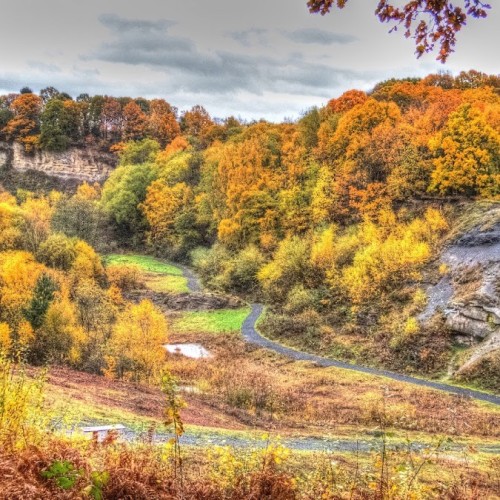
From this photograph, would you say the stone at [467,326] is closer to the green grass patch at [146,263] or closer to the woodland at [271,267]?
the woodland at [271,267]

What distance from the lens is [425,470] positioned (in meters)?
10.6

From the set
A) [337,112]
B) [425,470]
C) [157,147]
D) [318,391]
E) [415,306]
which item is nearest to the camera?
[425,470]

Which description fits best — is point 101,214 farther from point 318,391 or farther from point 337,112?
point 318,391

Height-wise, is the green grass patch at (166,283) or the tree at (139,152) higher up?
the tree at (139,152)

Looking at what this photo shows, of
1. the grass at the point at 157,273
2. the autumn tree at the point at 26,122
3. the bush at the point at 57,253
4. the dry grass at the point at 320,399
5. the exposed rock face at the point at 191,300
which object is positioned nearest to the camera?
the dry grass at the point at 320,399

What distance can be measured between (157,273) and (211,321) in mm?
18573

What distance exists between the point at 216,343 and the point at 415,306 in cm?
1444

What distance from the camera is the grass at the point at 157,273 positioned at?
5278cm

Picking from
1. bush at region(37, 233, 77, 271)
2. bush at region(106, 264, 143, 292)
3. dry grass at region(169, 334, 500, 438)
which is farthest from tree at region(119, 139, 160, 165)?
dry grass at region(169, 334, 500, 438)

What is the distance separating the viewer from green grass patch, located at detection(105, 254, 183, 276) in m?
61.7

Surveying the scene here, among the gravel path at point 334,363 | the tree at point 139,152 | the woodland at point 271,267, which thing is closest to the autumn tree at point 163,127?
the tree at point 139,152

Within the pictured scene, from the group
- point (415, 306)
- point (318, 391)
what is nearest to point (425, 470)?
point (318, 391)

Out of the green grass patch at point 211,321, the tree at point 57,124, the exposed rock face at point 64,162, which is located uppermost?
the tree at point 57,124

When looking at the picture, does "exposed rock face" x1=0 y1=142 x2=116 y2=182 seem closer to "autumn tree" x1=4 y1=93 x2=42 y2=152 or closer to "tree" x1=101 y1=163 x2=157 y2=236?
"autumn tree" x1=4 y1=93 x2=42 y2=152
